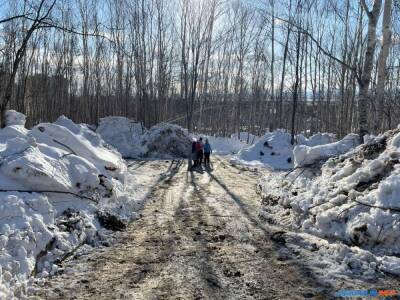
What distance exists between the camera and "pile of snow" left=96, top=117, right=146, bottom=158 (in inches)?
1035

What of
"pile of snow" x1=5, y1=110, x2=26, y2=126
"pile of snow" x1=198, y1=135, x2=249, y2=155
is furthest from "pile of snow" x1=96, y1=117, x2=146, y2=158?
"pile of snow" x1=5, y1=110, x2=26, y2=126

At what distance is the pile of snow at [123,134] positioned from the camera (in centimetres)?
2630

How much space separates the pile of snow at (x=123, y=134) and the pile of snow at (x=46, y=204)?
1505 cm

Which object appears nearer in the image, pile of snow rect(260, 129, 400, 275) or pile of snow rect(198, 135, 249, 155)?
pile of snow rect(260, 129, 400, 275)

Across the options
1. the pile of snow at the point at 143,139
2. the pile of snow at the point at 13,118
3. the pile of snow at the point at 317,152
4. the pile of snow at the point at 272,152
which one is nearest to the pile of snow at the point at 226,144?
the pile of snow at the point at 143,139

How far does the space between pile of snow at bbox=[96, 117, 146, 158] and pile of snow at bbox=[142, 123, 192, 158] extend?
570 millimetres

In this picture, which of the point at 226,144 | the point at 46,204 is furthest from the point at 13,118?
the point at 226,144

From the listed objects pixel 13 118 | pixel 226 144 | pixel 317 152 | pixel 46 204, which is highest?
pixel 13 118

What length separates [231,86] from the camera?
45.6 metres

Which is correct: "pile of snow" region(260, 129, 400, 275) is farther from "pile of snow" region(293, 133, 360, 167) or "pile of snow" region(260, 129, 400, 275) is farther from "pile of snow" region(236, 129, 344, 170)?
"pile of snow" region(236, 129, 344, 170)

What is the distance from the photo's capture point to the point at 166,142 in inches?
1073

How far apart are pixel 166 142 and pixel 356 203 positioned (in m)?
20.8

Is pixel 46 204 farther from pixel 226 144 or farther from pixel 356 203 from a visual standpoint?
pixel 226 144

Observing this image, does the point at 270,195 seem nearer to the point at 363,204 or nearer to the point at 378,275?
the point at 363,204
